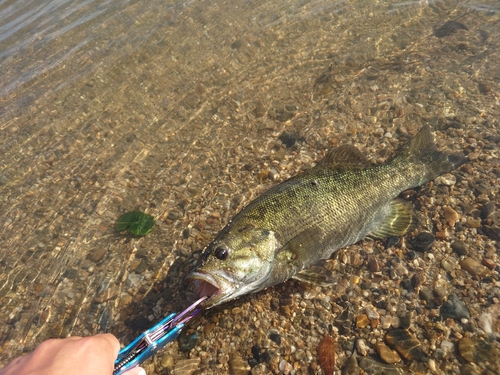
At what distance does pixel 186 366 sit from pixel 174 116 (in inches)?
187

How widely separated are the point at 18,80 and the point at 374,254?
869cm

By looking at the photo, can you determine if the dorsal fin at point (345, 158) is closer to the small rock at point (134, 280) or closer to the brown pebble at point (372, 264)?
the brown pebble at point (372, 264)

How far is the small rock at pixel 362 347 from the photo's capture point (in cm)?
373

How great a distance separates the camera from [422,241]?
4.55 meters

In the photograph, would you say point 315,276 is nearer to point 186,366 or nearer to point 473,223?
point 186,366

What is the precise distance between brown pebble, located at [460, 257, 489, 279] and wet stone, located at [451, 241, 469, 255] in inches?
3.9

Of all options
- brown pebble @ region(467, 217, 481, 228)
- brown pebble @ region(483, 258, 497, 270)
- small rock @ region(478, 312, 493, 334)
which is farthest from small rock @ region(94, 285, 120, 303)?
brown pebble @ region(467, 217, 481, 228)

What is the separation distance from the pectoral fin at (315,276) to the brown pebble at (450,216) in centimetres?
188

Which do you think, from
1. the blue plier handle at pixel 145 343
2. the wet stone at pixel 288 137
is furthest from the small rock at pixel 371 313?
the wet stone at pixel 288 137

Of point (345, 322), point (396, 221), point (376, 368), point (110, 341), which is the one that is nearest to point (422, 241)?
point (396, 221)

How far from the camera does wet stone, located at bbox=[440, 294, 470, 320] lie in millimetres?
3871

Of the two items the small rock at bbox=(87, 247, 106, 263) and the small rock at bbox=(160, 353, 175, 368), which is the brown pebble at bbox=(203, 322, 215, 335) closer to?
the small rock at bbox=(160, 353, 175, 368)

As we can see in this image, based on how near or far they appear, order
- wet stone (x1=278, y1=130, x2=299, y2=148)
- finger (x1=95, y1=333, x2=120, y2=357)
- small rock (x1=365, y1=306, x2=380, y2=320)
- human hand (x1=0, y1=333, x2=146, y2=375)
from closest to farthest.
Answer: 1. human hand (x1=0, y1=333, x2=146, y2=375)
2. finger (x1=95, y1=333, x2=120, y2=357)
3. small rock (x1=365, y1=306, x2=380, y2=320)
4. wet stone (x1=278, y1=130, x2=299, y2=148)

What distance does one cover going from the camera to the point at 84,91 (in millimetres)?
7883
